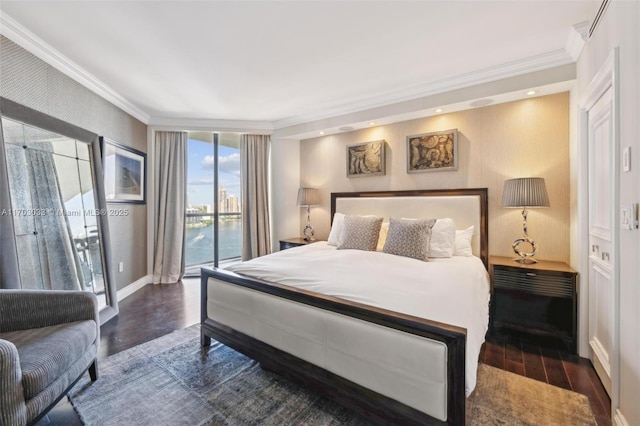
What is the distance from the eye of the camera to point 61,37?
7.58 feet

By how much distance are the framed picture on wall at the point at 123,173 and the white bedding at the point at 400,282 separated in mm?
2372

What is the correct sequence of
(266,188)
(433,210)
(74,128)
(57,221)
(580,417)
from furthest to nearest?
(266,188), (433,210), (74,128), (57,221), (580,417)

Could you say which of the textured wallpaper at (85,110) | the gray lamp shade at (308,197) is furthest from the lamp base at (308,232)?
the textured wallpaper at (85,110)

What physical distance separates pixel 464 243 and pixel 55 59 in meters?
4.40

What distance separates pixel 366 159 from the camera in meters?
4.07

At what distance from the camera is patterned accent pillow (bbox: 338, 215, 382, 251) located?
3199mm

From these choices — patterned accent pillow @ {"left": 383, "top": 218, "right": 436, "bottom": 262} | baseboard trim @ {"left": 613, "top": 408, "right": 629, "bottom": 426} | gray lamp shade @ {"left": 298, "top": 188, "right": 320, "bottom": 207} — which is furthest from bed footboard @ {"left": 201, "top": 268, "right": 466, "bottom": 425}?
gray lamp shade @ {"left": 298, "top": 188, "right": 320, "bottom": 207}

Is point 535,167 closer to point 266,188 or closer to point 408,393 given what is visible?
point 408,393

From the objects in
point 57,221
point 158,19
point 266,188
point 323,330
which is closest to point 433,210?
point 323,330

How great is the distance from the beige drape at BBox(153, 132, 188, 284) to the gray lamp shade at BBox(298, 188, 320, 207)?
76.2 inches

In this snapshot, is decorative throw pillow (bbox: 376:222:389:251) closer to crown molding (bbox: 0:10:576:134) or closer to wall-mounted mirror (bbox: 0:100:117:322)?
crown molding (bbox: 0:10:576:134)

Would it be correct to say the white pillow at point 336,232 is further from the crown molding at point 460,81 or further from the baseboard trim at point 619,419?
the baseboard trim at point 619,419

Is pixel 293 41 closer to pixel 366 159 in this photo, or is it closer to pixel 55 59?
pixel 366 159

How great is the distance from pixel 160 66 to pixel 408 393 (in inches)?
134
